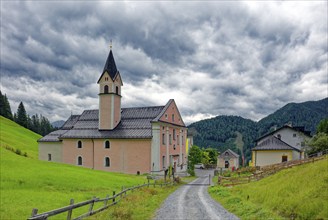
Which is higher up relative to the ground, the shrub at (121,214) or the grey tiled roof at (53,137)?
the grey tiled roof at (53,137)

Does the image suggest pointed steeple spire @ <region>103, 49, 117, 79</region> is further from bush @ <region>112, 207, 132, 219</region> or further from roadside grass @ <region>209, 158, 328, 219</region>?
bush @ <region>112, 207, 132, 219</region>

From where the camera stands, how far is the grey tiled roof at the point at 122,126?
45188 millimetres

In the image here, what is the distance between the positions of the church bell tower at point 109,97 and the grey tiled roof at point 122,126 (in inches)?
49.5

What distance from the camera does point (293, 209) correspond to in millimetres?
12594

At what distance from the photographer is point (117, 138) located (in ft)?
149

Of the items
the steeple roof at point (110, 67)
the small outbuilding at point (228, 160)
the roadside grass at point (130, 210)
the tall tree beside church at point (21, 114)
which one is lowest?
the small outbuilding at point (228, 160)

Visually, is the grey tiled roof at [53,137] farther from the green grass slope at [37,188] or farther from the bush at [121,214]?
the bush at [121,214]

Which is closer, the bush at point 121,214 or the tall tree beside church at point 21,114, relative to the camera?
the bush at point 121,214

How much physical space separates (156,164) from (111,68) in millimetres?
18627

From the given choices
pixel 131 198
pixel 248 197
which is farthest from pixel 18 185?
pixel 248 197

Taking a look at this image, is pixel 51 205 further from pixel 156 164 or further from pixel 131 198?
pixel 156 164

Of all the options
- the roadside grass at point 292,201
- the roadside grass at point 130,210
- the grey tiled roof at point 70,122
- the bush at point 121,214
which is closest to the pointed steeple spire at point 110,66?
the grey tiled roof at point 70,122

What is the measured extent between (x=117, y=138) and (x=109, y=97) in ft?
24.7

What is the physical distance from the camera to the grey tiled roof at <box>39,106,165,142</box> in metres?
45.2
